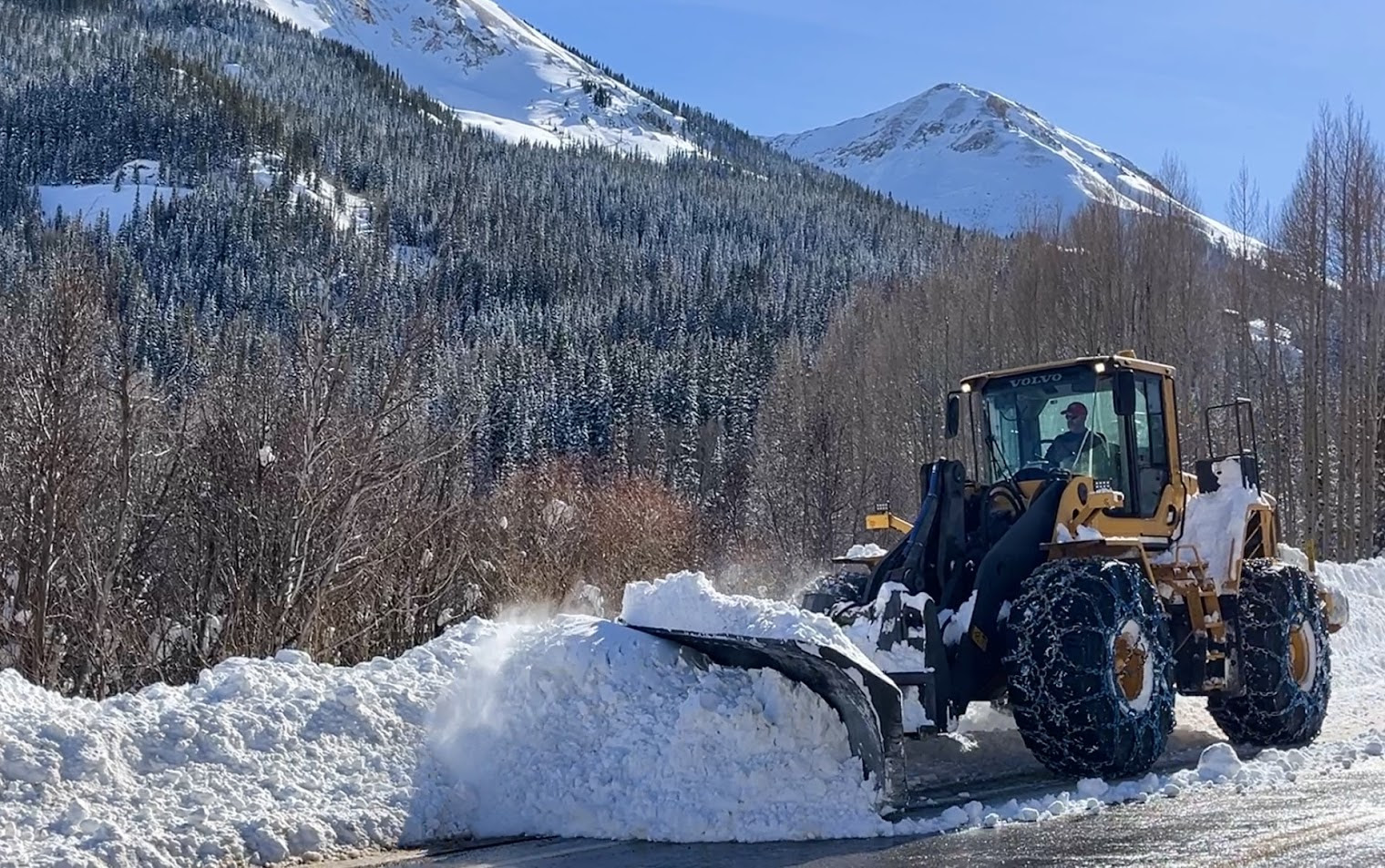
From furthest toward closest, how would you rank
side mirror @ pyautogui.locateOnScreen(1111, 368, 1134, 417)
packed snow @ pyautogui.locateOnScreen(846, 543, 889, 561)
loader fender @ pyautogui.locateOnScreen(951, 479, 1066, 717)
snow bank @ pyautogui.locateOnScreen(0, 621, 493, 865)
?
packed snow @ pyautogui.locateOnScreen(846, 543, 889, 561), side mirror @ pyautogui.locateOnScreen(1111, 368, 1134, 417), loader fender @ pyautogui.locateOnScreen(951, 479, 1066, 717), snow bank @ pyautogui.locateOnScreen(0, 621, 493, 865)

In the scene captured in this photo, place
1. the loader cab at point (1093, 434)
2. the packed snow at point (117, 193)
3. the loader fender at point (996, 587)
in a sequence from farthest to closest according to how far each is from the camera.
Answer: the packed snow at point (117, 193)
the loader cab at point (1093, 434)
the loader fender at point (996, 587)

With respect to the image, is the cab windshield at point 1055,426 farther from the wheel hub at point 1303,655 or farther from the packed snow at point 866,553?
the wheel hub at point 1303,655

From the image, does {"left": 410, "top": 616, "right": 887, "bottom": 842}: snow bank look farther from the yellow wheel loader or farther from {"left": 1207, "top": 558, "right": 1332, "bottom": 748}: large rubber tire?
{"left": 1207, "top": 558, "right": 1332, "bottom": 748}: large rubber tire

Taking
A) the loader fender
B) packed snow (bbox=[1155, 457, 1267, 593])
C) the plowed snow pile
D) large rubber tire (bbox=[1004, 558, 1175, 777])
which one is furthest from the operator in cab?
the plowed snow pile

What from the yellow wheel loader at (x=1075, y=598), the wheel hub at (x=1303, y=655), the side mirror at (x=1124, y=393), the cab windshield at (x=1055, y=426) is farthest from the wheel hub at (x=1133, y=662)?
the wheel hub at (x=1303, y=655)

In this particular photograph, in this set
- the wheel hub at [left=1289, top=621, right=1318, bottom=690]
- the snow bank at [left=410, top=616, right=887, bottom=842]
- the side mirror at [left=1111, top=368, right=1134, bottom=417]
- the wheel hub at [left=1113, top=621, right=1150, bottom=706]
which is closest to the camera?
the snow bank at [left=410, top=616, right=887, bottom=842]

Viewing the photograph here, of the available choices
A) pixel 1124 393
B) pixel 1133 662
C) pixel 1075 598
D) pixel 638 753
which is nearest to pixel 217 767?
pixel 638 753

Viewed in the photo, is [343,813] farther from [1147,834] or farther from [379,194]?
[379,194]

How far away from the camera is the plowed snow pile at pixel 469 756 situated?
6754mm

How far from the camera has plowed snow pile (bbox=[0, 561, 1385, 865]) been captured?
6.75 m

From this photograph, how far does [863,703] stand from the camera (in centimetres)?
759

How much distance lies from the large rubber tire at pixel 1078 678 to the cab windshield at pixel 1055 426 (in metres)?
1.57

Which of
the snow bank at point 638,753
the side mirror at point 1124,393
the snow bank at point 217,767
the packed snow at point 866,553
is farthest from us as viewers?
the packed snow at point 866,553

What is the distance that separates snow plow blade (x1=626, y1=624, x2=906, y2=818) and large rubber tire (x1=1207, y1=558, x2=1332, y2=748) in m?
4.18
